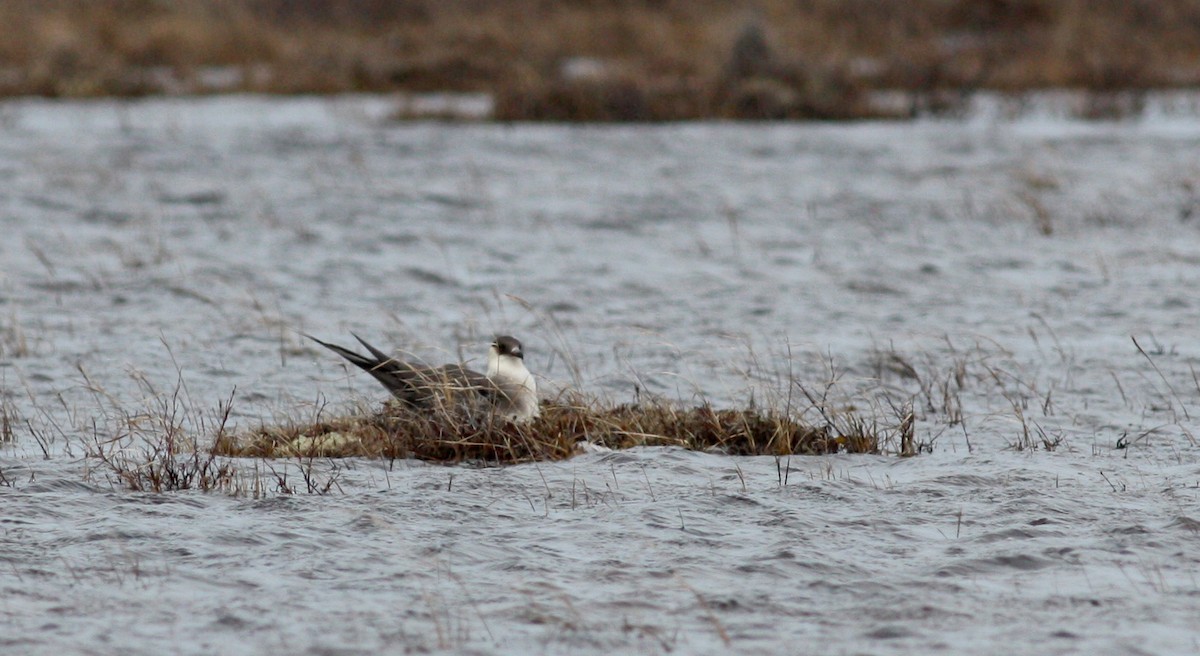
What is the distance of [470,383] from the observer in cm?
784

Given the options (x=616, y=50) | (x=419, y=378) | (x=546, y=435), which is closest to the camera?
(x=546, y=435)

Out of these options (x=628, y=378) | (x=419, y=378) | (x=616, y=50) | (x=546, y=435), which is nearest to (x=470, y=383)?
(x=419, y=378)

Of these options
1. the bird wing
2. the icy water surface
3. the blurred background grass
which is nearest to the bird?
the bird wing

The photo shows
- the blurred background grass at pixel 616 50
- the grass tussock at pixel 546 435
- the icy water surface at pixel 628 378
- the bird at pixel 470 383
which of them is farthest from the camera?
the blurred background grass at pixel 616 50

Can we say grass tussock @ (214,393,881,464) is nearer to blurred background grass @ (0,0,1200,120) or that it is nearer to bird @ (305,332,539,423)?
bird @ (305,332,539,423)

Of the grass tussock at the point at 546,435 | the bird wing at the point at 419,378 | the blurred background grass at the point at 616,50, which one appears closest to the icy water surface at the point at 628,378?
the grass tussock at the point at 546,435

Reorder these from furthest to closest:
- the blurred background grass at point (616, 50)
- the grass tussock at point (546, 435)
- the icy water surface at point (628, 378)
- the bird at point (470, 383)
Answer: the blurred background grass at point (616, 50) → the bird at point (470, 383) → the grass tussock at point (546, 435) → the icy water surface at point (628, 378)

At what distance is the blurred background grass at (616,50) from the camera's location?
25.5 m

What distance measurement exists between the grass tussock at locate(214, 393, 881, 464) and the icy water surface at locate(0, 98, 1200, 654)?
0.21m

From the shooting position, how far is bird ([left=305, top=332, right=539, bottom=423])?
24.9ft

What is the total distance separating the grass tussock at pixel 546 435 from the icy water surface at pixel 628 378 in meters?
0.21

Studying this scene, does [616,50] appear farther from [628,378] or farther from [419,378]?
[419,378]

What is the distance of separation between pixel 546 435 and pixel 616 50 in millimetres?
27575

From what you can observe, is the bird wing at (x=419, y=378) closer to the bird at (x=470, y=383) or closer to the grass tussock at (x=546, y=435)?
the bird at (x=470, y=383)
